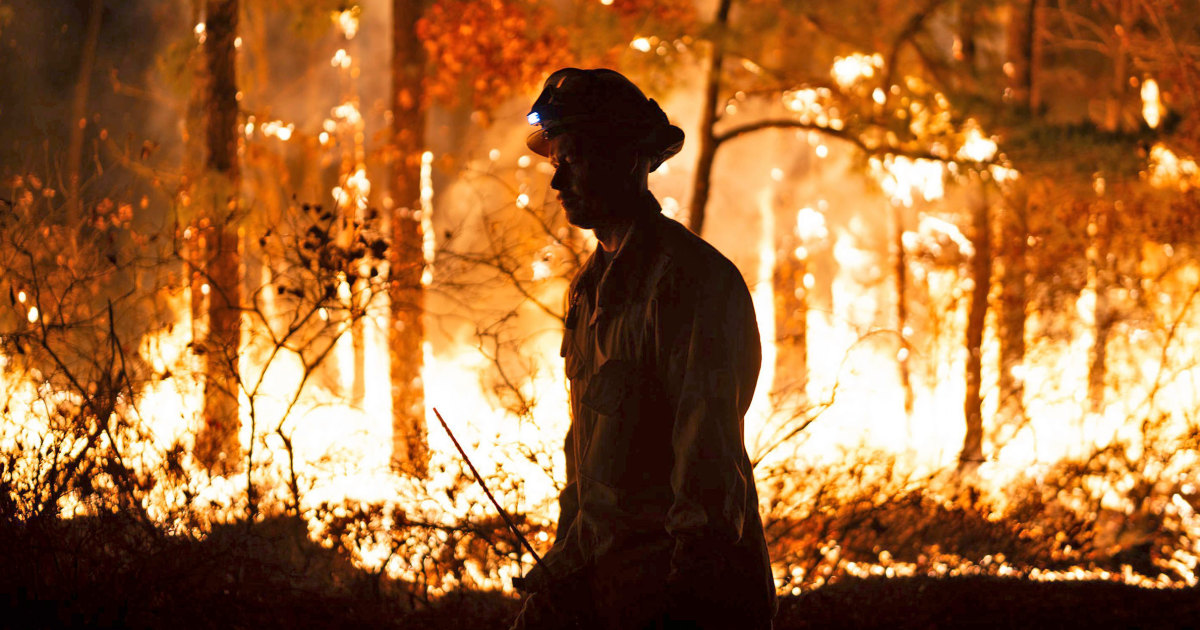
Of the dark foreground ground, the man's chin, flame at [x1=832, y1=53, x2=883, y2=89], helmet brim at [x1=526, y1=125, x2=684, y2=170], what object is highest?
flame at [x1=832, y1=53, x2=883, y2=89]

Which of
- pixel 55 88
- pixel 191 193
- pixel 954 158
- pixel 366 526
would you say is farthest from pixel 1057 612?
pixel 55 88

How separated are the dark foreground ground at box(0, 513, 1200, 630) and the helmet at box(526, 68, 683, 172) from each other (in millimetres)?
4330

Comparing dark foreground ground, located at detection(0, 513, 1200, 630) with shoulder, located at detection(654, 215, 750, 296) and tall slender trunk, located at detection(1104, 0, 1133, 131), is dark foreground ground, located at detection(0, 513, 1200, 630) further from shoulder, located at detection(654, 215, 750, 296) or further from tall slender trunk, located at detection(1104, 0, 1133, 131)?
tall slender trunk, located at detection(1104, 0, 1133, 131)

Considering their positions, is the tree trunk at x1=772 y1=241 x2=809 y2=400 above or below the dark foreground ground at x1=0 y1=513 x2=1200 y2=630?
above

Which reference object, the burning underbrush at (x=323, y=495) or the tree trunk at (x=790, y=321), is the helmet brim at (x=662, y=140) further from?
the tree trunk at (x=790, y=321)

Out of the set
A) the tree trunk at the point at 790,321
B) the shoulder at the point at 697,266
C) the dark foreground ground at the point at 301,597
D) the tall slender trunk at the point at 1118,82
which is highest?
the tall slender trunk at the point at 1118,82

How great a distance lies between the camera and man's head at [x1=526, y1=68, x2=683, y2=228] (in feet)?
8.66

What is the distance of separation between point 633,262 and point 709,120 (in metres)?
9.87

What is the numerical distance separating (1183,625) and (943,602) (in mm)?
1513

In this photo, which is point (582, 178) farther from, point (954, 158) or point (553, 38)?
point (553, 38)

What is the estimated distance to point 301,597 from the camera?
23.5 feet

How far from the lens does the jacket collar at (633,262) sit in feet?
8.69

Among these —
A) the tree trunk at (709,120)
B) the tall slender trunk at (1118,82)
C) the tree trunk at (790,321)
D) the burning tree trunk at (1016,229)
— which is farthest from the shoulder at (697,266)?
the tall slender trunk at (1118,82)

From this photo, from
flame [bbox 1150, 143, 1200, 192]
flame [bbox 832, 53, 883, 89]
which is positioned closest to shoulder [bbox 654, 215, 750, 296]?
flame [bbox 1150, 143, 1200, 192]
